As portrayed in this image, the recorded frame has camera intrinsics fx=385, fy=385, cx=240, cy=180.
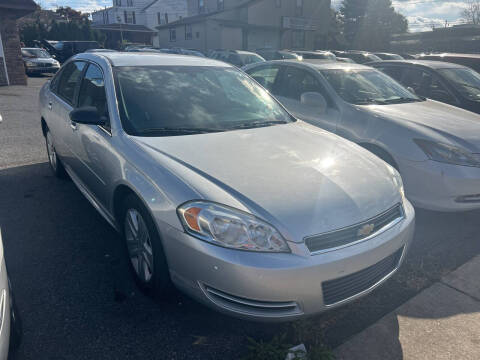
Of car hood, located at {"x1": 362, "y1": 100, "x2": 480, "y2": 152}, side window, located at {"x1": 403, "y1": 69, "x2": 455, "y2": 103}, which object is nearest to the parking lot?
car hood, located at {"x1": 362, "y1": 100, "x2": 480, "y2": 152}

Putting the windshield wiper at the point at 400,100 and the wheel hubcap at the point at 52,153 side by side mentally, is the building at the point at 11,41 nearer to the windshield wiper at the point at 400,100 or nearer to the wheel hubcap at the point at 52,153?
the wheel hubcap at the point at 52,153

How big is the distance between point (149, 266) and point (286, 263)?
104 cm

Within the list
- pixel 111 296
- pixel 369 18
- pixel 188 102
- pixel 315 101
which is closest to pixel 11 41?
pixel 315 101

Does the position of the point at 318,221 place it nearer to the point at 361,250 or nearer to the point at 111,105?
the point at 361,250

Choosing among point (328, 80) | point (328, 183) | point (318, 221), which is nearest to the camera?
point (318, 221)

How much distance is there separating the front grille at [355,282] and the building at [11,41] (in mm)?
15751

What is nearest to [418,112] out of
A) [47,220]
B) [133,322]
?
[133,322]

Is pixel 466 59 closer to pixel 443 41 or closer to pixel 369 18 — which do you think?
pixel 443 41

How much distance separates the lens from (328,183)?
2480 millimetres

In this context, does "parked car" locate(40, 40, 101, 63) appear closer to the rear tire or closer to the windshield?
the windshield

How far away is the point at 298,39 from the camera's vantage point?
115ft

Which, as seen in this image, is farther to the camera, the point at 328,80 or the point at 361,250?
the point at 328,80

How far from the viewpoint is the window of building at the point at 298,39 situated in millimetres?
34562

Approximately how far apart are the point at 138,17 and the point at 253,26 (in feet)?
89.3
